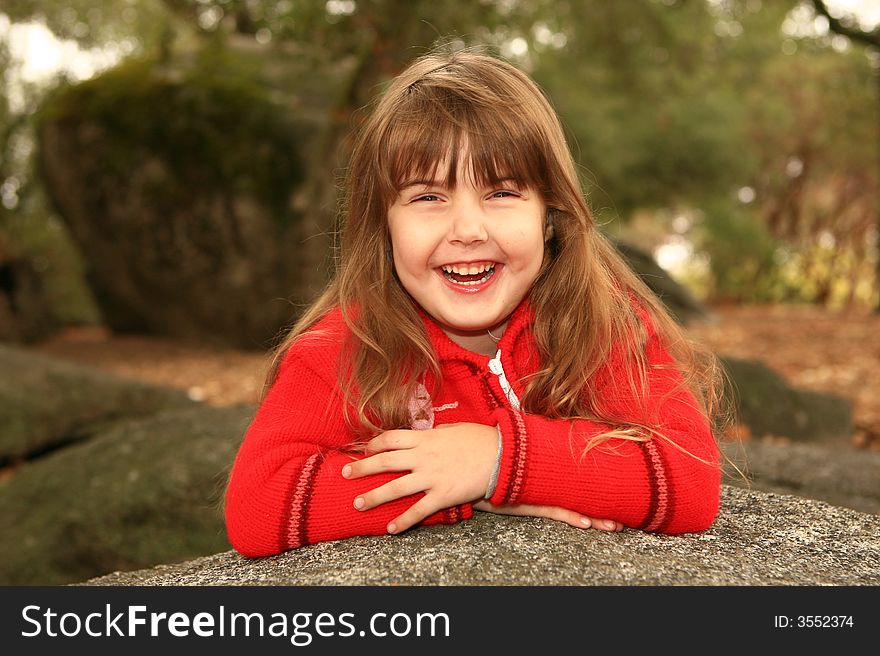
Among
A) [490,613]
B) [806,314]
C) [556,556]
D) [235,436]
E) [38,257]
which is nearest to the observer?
[490,613]

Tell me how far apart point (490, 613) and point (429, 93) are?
46.7 inches

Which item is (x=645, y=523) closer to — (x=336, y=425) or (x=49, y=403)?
(x=336, y=425)

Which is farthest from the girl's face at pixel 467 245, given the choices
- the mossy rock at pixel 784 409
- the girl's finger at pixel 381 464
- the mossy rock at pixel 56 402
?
the mossy rock at pixel 56 402

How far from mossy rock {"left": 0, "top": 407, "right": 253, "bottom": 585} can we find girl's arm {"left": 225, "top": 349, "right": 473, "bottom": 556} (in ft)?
4.09

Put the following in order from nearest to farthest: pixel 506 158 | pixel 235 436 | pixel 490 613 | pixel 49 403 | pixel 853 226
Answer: pixel 490 613 < pixel 506 158 < pixel 235 436 < pixel 49 403 < pixel 853 226

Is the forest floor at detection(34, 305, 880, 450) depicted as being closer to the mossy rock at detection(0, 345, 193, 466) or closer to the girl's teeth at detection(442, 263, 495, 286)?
the mossy rock at detection(0, 345, 193, 466)

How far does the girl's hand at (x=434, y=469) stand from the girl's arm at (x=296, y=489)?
3 cm

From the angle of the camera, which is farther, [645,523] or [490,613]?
[645,523]

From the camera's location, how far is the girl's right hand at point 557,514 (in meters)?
1.95

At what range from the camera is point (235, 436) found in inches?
142

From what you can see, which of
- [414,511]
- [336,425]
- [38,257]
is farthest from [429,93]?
[38,257]

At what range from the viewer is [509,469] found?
1.90 meters

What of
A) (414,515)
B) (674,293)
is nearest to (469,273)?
(414,515)

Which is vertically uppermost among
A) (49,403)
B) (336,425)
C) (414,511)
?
(336,425)
